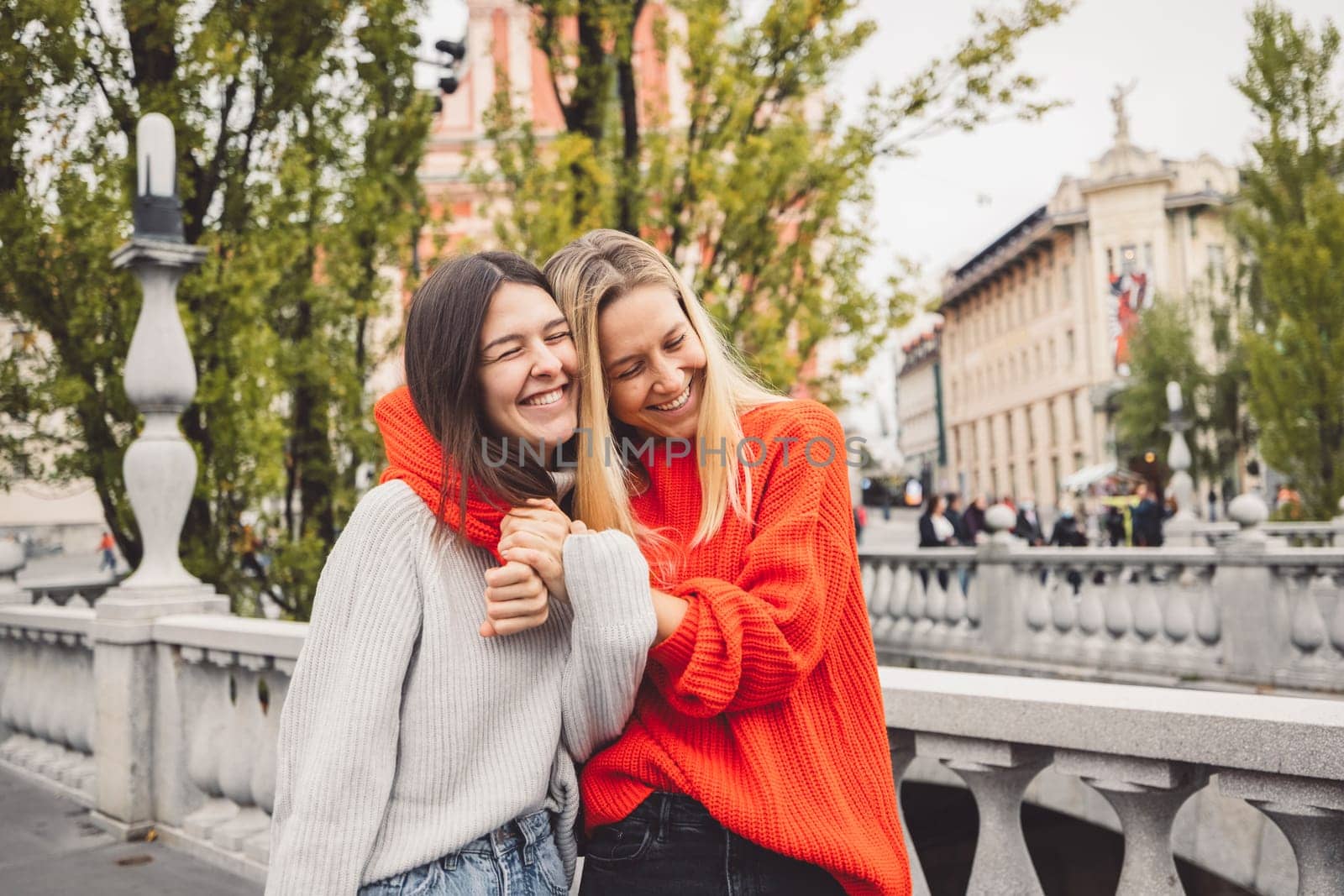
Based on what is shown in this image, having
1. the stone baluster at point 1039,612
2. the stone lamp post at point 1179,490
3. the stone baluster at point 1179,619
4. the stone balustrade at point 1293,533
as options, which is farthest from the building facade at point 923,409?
the stone baluster at point 1179,619

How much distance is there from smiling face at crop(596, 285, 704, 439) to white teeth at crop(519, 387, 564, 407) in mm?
123

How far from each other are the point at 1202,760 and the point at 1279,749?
153mm

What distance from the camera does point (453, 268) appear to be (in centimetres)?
177

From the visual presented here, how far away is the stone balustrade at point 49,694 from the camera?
557cm

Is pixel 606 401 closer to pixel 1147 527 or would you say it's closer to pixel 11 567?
pixel 11 567

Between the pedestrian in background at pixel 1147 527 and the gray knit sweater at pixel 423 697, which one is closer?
the gray knit sweater at pixel 423 697

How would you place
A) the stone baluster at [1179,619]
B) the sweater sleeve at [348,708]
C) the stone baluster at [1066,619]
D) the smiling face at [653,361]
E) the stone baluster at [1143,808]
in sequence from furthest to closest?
the stone baluster at [1066,619]
the stone baluster at [1179,619]
the stone baluster at [1143,808]
the smiling face at [653,361]
the sweater sleeve at [348,708]

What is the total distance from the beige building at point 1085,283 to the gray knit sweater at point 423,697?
134ft

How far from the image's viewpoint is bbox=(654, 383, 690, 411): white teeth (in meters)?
1.87

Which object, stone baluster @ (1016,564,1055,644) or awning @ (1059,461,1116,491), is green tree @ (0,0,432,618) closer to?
stone baluster @ (1016,564,1055,644)

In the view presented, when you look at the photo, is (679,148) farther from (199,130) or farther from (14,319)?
(14,319)

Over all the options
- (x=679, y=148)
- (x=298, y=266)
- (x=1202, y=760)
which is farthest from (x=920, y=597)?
(x=1202, y=760)

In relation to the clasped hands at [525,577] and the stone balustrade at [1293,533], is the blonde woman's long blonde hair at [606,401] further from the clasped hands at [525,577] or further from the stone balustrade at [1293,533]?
the stone balustrade at [1293,533]

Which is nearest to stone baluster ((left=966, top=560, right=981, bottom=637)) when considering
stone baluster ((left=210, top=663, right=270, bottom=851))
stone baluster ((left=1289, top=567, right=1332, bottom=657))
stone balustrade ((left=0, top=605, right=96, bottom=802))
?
stone baluster ((left=1289, top=567, right=1332, bottom=657))
